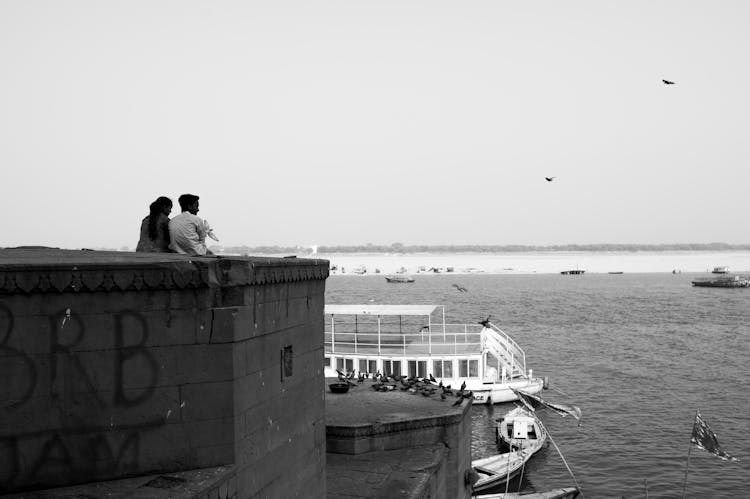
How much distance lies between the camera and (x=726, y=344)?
6272cm

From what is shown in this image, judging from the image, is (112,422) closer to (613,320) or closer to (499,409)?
(499,409)

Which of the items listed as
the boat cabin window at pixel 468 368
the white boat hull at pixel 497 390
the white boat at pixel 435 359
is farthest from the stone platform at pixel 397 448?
the boat cabin window at pixel 468 368

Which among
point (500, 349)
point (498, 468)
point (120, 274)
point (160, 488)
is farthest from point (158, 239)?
point (500, 349)

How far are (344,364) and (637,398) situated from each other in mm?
16883

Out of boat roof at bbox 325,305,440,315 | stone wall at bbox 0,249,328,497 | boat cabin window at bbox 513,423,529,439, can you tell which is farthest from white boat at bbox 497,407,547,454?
stone wall at bbox 0,249,328,497

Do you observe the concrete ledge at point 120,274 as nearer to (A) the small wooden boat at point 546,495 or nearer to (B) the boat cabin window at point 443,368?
(A) the small wooden boat at point 546,495

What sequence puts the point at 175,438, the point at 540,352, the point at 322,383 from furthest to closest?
1. the point at 540,352
2. the point at 322,383
3. the point at 175,438

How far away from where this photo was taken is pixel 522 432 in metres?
29.9

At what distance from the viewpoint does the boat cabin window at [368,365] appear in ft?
129

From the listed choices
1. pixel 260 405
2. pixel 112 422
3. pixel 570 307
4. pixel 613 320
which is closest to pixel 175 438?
pixel 112 422

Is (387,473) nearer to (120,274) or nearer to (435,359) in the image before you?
(120,274)

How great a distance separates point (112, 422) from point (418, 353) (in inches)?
1280

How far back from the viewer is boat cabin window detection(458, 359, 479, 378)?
40031mm

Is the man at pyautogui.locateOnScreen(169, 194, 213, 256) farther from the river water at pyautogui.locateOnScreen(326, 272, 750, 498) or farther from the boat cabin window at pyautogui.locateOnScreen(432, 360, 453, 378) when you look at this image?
the boat cabin window at pyautogui.locateOnScreen(432, 360, 453, 378)
